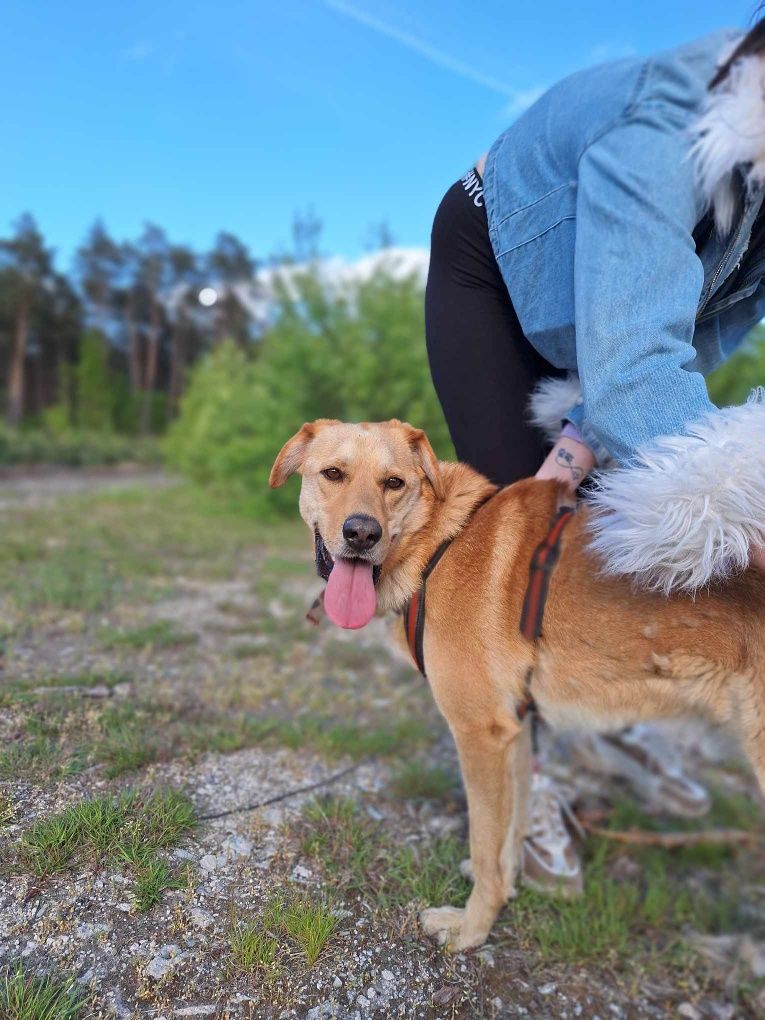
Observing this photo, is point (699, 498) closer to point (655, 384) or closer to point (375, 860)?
point (655, 384)

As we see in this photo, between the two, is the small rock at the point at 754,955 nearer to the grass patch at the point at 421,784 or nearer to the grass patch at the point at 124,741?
the grass patch at the point at 421,784

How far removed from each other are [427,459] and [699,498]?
1106 mm

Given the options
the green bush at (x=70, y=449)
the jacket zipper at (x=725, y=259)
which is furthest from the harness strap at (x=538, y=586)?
the green bush at (x=70, y=449)

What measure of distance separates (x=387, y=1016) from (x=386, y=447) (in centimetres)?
188

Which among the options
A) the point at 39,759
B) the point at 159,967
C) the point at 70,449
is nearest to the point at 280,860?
the point at 159,967

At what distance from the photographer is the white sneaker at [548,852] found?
8.70 feet

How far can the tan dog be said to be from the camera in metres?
1.95

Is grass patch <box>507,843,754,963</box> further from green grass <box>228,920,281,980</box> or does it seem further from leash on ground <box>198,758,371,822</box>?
green grass <box>228,920,281,980</box>

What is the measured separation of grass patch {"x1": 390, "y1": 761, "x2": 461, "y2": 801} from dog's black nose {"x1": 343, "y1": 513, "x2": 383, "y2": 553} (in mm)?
1399

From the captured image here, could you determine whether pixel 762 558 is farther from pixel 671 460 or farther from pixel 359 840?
pixel 359 840

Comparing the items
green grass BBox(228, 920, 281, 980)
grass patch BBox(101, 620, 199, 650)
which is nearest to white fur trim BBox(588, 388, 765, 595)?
green grass BBox(228, 920, 281, 980)

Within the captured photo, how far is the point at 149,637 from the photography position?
4.08 m

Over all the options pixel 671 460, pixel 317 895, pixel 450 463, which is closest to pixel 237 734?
pixel 317 895

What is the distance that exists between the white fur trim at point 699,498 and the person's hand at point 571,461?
0.54 metres
